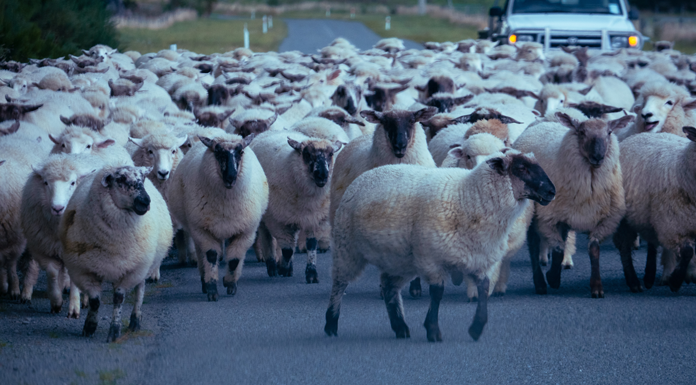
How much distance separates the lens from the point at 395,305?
260 inches

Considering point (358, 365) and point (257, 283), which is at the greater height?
point (358, 365)

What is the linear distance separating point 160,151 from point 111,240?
258 centimetres

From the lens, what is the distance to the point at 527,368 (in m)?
5.94

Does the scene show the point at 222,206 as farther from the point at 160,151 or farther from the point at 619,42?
the point at 619,42

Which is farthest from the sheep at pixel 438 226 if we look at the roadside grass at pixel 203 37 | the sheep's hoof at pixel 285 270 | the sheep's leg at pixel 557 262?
the roadside grass at pixel 203 37

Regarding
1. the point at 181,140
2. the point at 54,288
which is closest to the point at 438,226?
the point at 54,288

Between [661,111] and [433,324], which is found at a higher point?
[661,111]

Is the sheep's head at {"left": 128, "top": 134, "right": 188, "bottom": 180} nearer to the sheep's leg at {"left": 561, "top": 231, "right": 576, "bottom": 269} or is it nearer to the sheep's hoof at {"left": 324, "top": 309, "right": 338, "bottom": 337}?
Answer: the sheep's hoof at {"left": 324, "top": 309, "right": 338, "bottom": 337}

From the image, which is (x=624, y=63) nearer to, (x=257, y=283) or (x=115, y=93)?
(x=115, y=93)

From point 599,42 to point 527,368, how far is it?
63.1 feet

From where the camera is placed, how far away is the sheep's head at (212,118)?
12.3 metres

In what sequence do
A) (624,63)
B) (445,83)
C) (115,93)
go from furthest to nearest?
(624,63) < (115,93) < (445,83)

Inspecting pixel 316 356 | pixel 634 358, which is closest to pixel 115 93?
pixel 316 356

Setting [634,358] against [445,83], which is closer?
[634,358]
